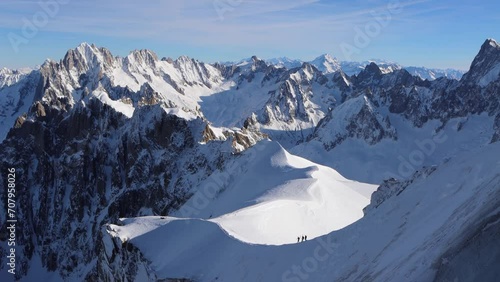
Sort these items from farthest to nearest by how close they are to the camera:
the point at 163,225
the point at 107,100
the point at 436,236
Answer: the point at 107,100, the point at 163,225, the point at 436,236

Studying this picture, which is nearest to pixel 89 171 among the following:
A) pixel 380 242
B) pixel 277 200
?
pixel 277 200

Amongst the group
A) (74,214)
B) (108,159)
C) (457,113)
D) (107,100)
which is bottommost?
(457,113)

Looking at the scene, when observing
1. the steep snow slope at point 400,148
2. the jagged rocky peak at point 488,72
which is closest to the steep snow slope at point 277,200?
the steep snow slope at point 400,148

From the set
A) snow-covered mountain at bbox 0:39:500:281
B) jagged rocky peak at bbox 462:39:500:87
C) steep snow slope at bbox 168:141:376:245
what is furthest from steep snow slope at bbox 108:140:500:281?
jagged rocky peak at bbox 462:39:500:87

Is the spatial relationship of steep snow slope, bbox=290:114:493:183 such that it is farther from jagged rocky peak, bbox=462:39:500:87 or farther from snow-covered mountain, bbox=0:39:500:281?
jagged rocky peak, bbox=462:39:500:87

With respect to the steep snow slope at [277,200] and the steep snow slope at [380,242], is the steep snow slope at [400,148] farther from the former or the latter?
the steep snow slope at [380,242]

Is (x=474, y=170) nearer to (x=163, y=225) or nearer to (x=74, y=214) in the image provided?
(x=163, y=225)

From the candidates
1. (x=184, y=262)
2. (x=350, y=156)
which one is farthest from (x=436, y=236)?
(x=350, y=156)
